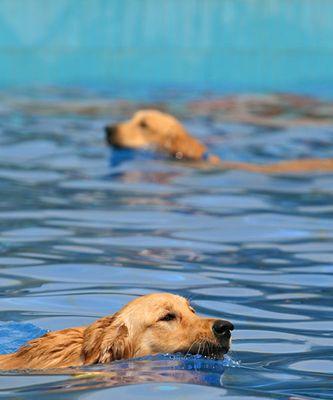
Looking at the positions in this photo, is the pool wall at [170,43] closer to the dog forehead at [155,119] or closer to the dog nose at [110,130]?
the dog forehead at [155,119]

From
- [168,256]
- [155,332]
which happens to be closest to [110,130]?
[168,256]

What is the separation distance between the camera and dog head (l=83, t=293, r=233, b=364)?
210 inches

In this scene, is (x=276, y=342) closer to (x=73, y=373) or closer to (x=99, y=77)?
(x=73, y=373)

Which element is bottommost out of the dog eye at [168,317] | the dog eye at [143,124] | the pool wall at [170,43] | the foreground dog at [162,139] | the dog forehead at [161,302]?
the dog eye at [168,317]

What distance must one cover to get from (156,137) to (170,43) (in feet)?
24.1

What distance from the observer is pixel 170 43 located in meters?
20.9

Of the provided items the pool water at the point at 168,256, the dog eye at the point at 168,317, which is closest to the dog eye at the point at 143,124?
the pool water at the point at 168,256

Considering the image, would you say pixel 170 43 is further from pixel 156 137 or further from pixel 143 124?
pixel 156 137

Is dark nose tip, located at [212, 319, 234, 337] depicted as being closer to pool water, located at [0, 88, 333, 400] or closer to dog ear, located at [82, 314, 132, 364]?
pool water, located at [0, 88, 333, 400]

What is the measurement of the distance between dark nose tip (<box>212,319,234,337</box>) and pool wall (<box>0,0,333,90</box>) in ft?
51.5

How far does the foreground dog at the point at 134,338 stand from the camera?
17.3 ft

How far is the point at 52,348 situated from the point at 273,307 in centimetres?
179

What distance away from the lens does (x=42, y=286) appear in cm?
711

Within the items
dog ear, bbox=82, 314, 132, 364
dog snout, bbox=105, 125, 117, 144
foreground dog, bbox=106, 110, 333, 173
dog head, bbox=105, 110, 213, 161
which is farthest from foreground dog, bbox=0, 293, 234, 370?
dog snout, bbox=105, 125, 117, 144
